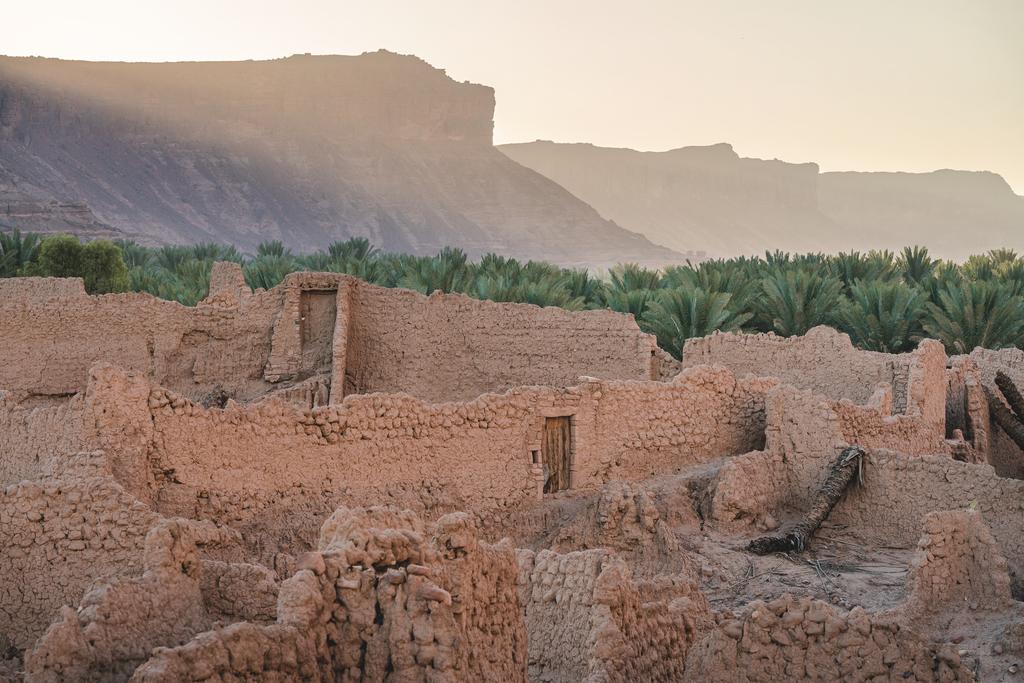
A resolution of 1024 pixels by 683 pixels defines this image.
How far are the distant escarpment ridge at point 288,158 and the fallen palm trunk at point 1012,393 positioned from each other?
73518mm

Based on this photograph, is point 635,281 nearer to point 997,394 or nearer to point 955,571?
point 997,394

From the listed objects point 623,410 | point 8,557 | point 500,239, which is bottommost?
point 8,557

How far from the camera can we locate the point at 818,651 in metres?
7.30

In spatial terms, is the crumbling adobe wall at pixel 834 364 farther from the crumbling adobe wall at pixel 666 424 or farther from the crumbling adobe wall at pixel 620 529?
the crumbling adobe wall at pixel 620 529

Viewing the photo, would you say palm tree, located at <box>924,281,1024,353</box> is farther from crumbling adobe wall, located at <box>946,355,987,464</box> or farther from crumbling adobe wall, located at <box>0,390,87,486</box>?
crumbling adobe wall, located at <box>0,390,87,486</box>

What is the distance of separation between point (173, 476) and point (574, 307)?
15.3m

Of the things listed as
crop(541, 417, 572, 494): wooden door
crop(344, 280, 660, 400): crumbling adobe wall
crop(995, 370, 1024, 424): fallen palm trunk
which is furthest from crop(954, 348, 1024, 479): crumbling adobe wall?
crop(541, 417, 572, 494): wooden door

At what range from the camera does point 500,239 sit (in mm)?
129000

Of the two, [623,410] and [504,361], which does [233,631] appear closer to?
[623,410]

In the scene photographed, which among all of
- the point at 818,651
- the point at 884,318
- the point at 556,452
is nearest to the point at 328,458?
the point at 556,452

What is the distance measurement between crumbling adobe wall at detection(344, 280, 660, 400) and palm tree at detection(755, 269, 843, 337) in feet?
28.5

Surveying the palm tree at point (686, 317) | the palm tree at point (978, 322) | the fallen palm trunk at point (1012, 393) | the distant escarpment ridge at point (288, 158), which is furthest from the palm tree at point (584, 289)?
the distant escarpment ridge at point (288, 158)

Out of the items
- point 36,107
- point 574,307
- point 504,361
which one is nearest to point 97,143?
point 36,107

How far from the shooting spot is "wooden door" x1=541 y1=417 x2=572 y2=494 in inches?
525
